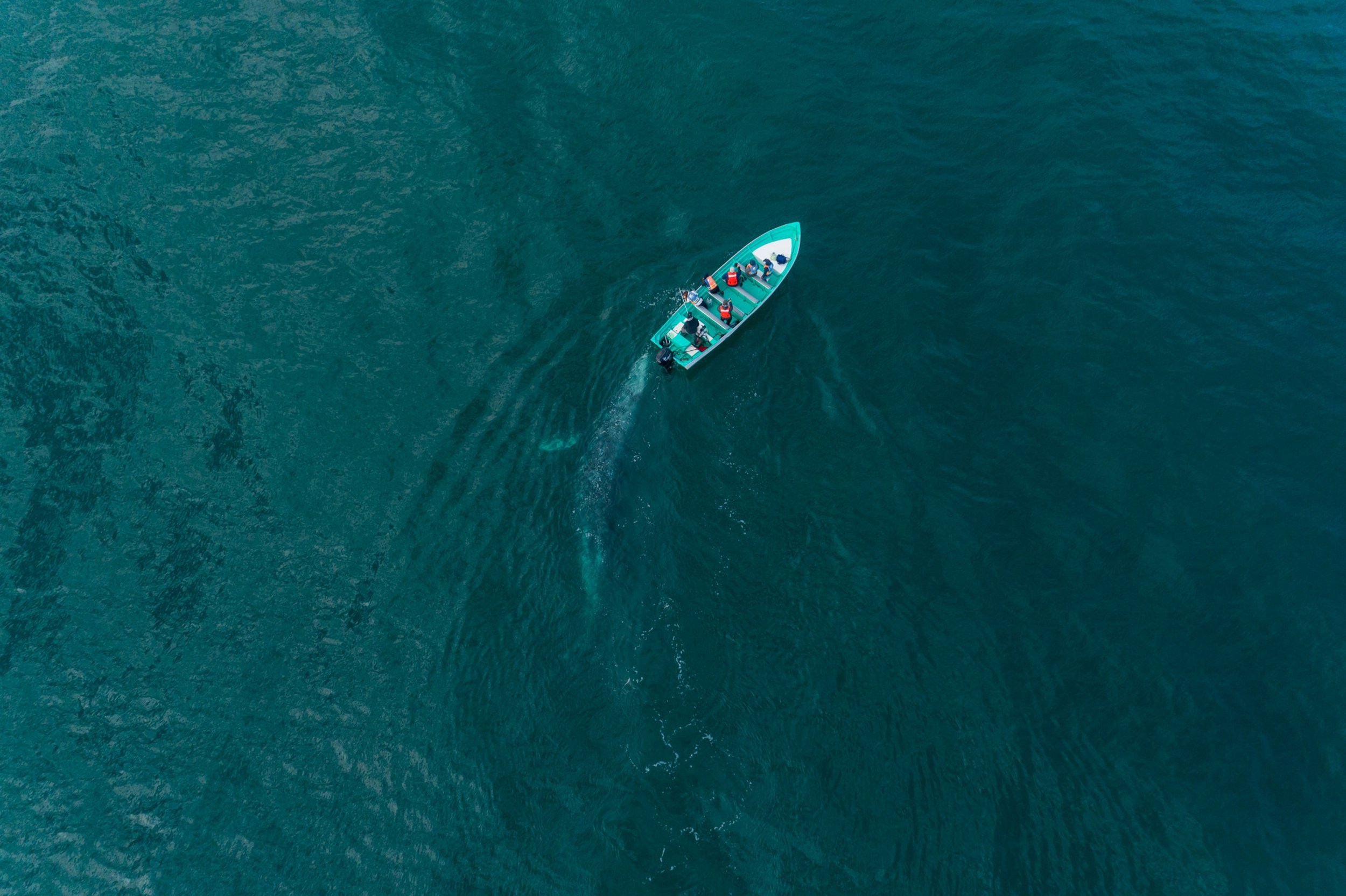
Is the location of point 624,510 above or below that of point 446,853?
above

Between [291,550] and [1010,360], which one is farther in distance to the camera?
[1010,360]

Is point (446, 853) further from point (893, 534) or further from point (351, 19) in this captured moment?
point (351, 19)

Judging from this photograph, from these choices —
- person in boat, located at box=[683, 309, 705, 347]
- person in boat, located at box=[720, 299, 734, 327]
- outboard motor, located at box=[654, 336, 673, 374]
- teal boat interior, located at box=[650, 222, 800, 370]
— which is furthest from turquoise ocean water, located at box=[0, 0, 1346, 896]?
person in boat, located at box=[683, 309, 705, 347]

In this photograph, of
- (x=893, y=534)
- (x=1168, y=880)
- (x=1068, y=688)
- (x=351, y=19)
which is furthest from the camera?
(x=351, y=19)

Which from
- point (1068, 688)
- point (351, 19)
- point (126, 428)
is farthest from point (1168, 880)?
point (351, 19)

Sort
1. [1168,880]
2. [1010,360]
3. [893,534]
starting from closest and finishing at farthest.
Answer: [1168,880], [893,534], [1010,360]

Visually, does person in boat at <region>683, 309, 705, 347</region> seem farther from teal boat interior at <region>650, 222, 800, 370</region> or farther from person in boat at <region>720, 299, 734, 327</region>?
person in boat at <region>720, 299, 734, 327</region>
